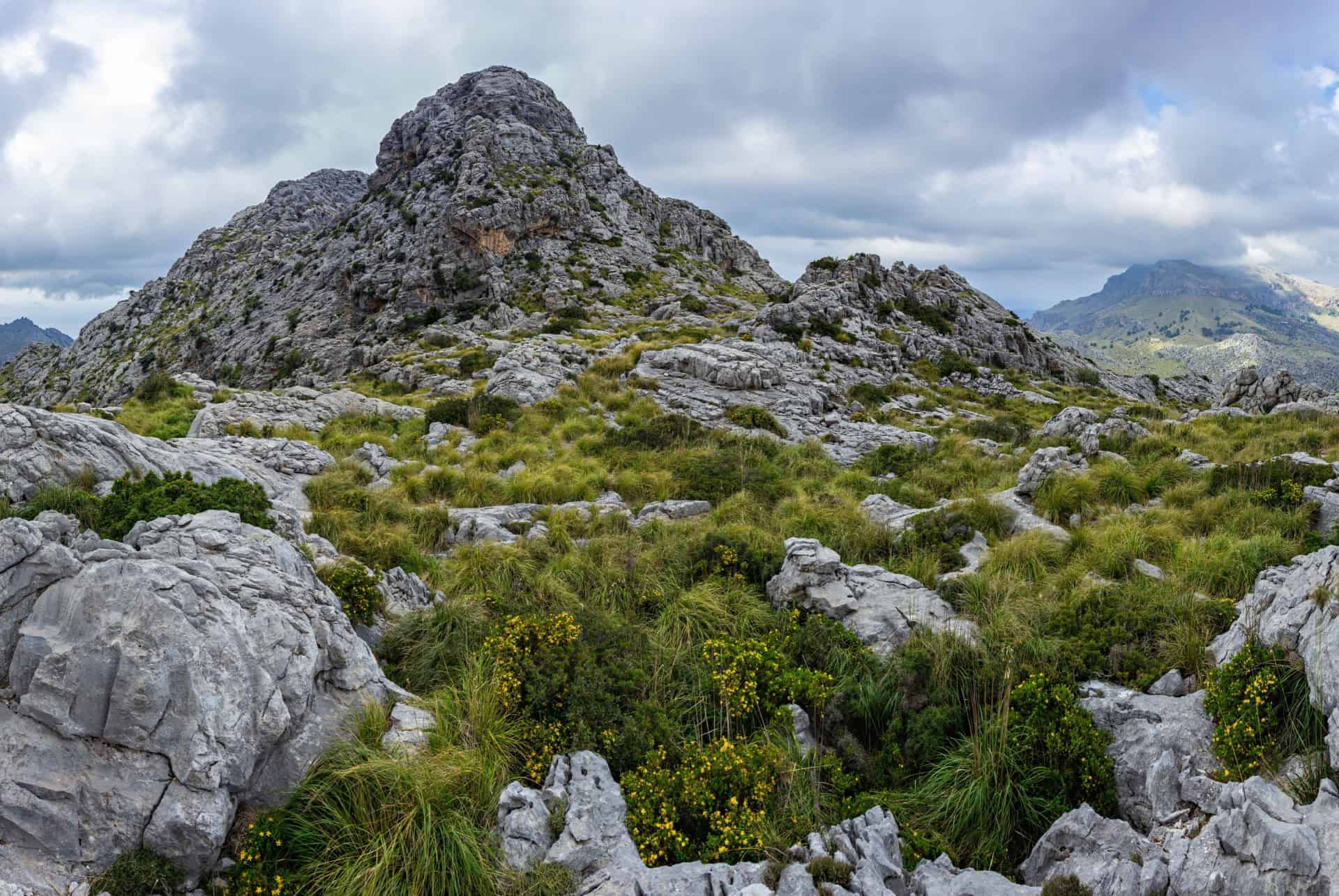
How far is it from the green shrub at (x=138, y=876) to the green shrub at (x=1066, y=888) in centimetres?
692

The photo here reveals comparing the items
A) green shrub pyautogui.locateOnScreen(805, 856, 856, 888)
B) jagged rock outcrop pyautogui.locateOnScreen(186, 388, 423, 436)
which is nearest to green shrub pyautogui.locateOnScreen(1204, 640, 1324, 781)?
green shrub pyautogui.locateOnScreen(805, 856, 856, 888)

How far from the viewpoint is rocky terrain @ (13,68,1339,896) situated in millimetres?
5195

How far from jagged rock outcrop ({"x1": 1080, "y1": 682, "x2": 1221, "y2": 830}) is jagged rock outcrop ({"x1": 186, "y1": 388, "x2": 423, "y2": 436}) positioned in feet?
70.2

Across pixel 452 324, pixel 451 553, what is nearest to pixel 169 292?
pixel 452 324

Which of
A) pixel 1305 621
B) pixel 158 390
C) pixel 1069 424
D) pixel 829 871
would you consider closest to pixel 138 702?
pixel 829 871

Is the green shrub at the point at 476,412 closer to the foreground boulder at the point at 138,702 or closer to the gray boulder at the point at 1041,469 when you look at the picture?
the foreground boulder at the point at 138,702

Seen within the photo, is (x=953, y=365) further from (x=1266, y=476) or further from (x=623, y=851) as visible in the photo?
(x=623, y=851)

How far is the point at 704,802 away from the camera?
19.4 ft

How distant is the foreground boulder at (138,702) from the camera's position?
16.7 feet

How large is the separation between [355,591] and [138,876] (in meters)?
3.98

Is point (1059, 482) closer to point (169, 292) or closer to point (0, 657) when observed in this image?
point (0, 657)

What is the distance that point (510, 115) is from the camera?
300 feet

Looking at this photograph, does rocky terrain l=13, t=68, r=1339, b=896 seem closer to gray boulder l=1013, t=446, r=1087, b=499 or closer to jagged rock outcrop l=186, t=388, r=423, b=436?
gray boulder l=1013, t=446, r=1087, b=499

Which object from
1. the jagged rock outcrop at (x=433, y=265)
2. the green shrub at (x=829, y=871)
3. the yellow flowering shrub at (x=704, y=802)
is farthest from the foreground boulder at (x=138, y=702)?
the jagged rock outcrop at (x=433, y=265)
